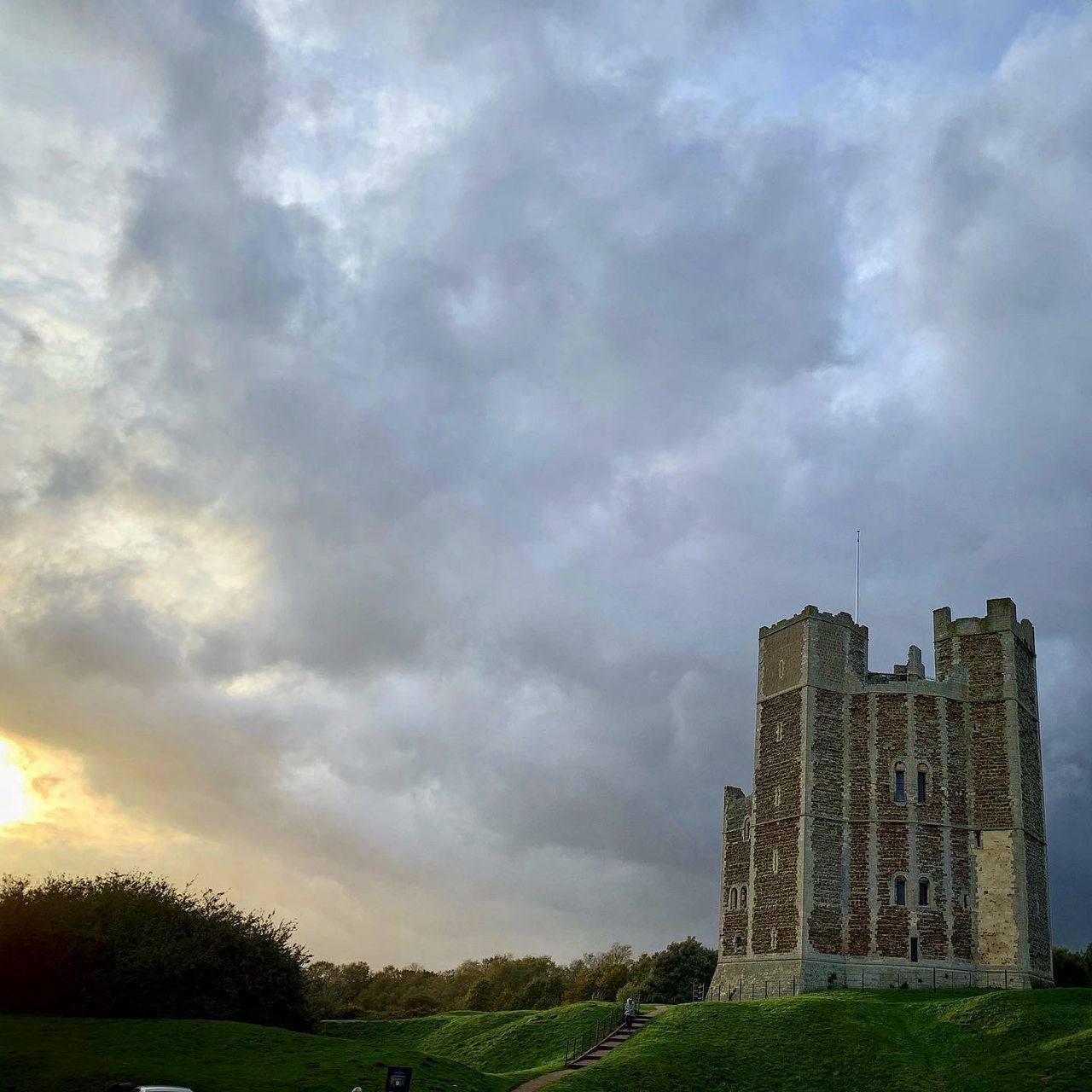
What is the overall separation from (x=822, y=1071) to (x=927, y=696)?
74.9 ft

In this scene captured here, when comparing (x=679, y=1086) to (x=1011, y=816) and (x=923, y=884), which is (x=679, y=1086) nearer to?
(x=923, y=884)

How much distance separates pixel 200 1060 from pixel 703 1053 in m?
16.6

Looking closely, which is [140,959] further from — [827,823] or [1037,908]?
[1037,908]

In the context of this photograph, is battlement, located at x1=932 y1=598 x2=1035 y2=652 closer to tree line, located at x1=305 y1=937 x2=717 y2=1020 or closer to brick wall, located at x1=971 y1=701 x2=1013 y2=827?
brick wall, located at x1=971 y1=701 x2=1013 y2=827

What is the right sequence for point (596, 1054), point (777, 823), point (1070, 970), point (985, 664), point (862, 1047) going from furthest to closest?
point (1070, 970) → point (985, 664) → point (777, 823) → point (596, 1054) → point (862, 1047)

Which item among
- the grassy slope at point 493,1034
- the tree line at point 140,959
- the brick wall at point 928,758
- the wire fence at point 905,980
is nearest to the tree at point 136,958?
the tree line at point 140,959

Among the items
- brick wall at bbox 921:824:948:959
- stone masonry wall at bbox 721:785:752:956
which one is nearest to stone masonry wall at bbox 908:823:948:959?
brick wall at bbox 921:824:948:959

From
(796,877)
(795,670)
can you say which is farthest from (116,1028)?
(795,670)

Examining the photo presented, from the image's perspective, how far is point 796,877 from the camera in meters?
51.4

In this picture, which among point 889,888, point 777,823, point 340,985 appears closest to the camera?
point 889,888

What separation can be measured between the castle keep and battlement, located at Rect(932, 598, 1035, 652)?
65 millimetres

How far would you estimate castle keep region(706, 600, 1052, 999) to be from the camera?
5009 centimetres

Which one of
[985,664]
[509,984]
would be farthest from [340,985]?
[985,664]

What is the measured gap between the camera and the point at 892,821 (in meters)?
52.1
